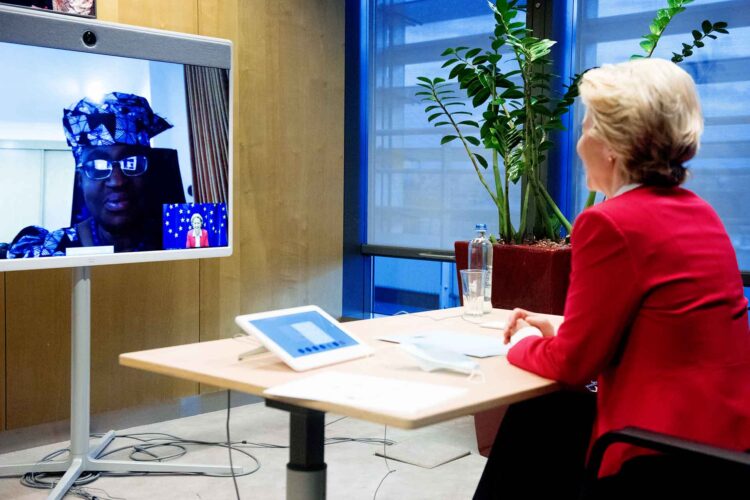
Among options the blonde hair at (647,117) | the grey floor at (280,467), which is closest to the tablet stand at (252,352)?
the blonde hair at (647,117)

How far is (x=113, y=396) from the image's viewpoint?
385cm

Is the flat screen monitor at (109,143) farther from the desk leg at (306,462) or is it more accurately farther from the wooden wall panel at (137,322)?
the desk leg at (306,462)

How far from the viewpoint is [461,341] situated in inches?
77.4

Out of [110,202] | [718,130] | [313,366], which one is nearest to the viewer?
[313,366]

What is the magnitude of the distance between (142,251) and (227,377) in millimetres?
1801

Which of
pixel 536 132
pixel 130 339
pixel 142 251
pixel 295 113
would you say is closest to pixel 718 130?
pixel 536 132

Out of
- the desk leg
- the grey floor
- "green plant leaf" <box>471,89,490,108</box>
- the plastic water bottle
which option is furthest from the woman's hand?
"green plant leaf" <box>471,89,490,108</box>

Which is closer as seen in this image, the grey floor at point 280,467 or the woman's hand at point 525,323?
the woman's hand at point 525,323

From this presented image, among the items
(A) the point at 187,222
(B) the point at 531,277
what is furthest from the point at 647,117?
(A) the point at 187,222

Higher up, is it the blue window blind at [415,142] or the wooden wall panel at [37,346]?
the blue window blind at [415,142]

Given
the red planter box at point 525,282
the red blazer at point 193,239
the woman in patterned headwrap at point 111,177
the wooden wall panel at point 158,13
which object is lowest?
the red planter box at point 525,282

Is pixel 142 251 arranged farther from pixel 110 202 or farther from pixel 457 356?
pixel 457 356

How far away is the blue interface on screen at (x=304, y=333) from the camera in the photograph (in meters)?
1.72

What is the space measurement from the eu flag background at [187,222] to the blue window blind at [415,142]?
4.68 feet
